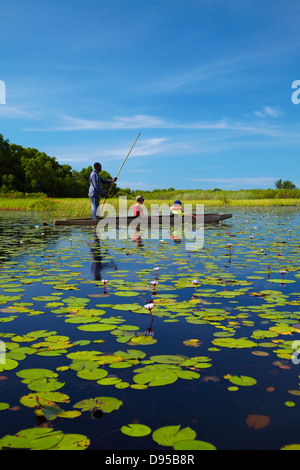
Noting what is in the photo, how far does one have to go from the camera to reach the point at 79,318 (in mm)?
3684

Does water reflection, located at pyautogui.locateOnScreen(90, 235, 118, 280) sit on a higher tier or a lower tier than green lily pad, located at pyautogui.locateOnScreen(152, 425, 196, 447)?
higher

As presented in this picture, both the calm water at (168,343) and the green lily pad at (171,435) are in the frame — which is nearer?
the green lily pad at (171,435)

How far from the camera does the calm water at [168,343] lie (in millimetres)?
1980

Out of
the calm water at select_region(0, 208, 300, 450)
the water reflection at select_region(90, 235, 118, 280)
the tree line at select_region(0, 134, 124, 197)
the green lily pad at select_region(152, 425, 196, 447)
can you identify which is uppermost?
the tree line at select_region(0, 134, 124, 197)

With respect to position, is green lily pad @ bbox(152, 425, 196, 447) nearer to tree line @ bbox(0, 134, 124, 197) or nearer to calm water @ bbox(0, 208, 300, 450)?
calm water @ bbox(0, 208, 300, 450)

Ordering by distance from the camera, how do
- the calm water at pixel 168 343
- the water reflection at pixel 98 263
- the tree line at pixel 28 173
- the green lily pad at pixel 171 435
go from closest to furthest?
the green lily pad at pixel 171 435 < the calm water at pixel 168 343 < the water reflection at pixel 98 263 < the tree line at pixel 28 173

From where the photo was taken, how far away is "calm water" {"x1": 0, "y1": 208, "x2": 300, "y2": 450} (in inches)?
78.0

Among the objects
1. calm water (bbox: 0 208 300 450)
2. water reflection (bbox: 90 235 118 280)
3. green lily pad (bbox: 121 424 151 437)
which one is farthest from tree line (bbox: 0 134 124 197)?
green lily pad (bbox: 121 424 151 437)

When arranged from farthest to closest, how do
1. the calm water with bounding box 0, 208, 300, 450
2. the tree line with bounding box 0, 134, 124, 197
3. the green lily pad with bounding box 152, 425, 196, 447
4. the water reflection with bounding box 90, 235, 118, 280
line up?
1. the tree line with bounding box 0, 134, 124, 197
2. the water reflection with bounding box 90, 235, 118, 280
3. the calm water with bounding box 0, 208, 300, 450
4. the green lily pad with bounding box 152, 425, 196, 447

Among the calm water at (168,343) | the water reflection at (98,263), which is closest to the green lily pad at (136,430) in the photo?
the calm water at (168,343)

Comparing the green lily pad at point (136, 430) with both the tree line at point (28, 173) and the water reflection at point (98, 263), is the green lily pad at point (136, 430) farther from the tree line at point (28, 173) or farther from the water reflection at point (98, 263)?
the tree line at point (28, 173)

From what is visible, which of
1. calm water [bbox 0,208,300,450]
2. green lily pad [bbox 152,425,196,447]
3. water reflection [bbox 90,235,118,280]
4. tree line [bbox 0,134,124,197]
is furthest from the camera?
tree line [bbox 0,134,124,197]

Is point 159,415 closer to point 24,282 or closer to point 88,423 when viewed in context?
point 88,423

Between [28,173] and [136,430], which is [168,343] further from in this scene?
[28,173]
